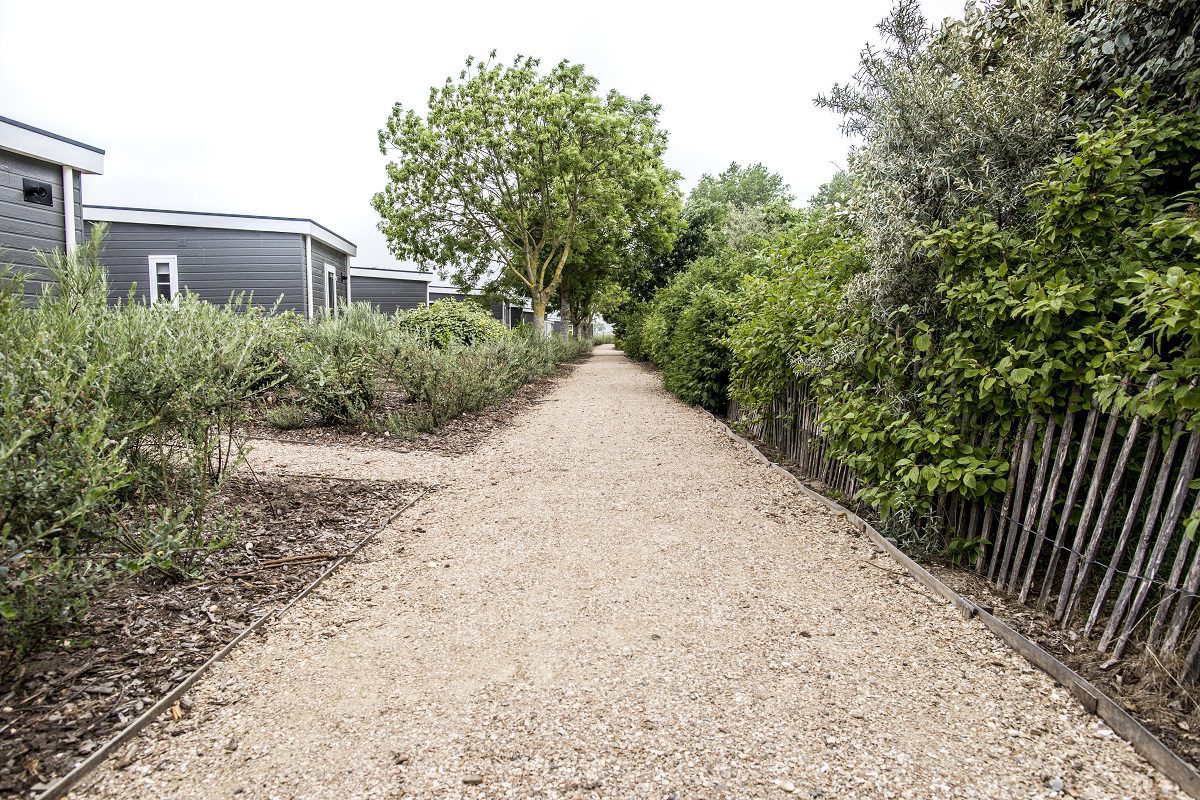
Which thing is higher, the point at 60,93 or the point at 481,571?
the point at 60,93

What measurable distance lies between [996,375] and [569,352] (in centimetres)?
2489

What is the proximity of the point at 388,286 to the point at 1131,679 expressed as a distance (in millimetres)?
29385

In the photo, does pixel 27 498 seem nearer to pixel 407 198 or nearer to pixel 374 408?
pixel 374 408

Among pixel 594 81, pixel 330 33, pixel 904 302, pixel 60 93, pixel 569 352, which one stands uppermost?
pixel 594 81

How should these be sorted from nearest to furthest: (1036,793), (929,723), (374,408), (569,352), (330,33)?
1. (1036,793)
2. (929,723)
3. (374,408)
4. (330,33)
5. (569,352)

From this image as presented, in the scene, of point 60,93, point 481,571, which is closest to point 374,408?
point 481,571

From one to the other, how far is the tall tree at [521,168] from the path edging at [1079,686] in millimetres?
18100

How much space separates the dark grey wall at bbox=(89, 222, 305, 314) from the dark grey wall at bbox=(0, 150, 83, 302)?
22.5 feet

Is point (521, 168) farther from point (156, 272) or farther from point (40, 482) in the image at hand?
point (40, 482)

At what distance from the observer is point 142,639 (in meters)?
2.74

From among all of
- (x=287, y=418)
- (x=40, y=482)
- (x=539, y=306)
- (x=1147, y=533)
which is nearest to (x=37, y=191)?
(x=287, y=418)

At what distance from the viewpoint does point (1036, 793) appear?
1.91 meters

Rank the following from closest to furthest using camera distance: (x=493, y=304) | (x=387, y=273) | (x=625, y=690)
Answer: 1. (x=625, y=690)
2. (x=387, y=273)
3. (x=493, y=304)

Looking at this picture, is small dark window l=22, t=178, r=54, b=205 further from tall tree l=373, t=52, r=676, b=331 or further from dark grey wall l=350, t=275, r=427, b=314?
dark grey wall l=350, t=275, r=427, b=314
